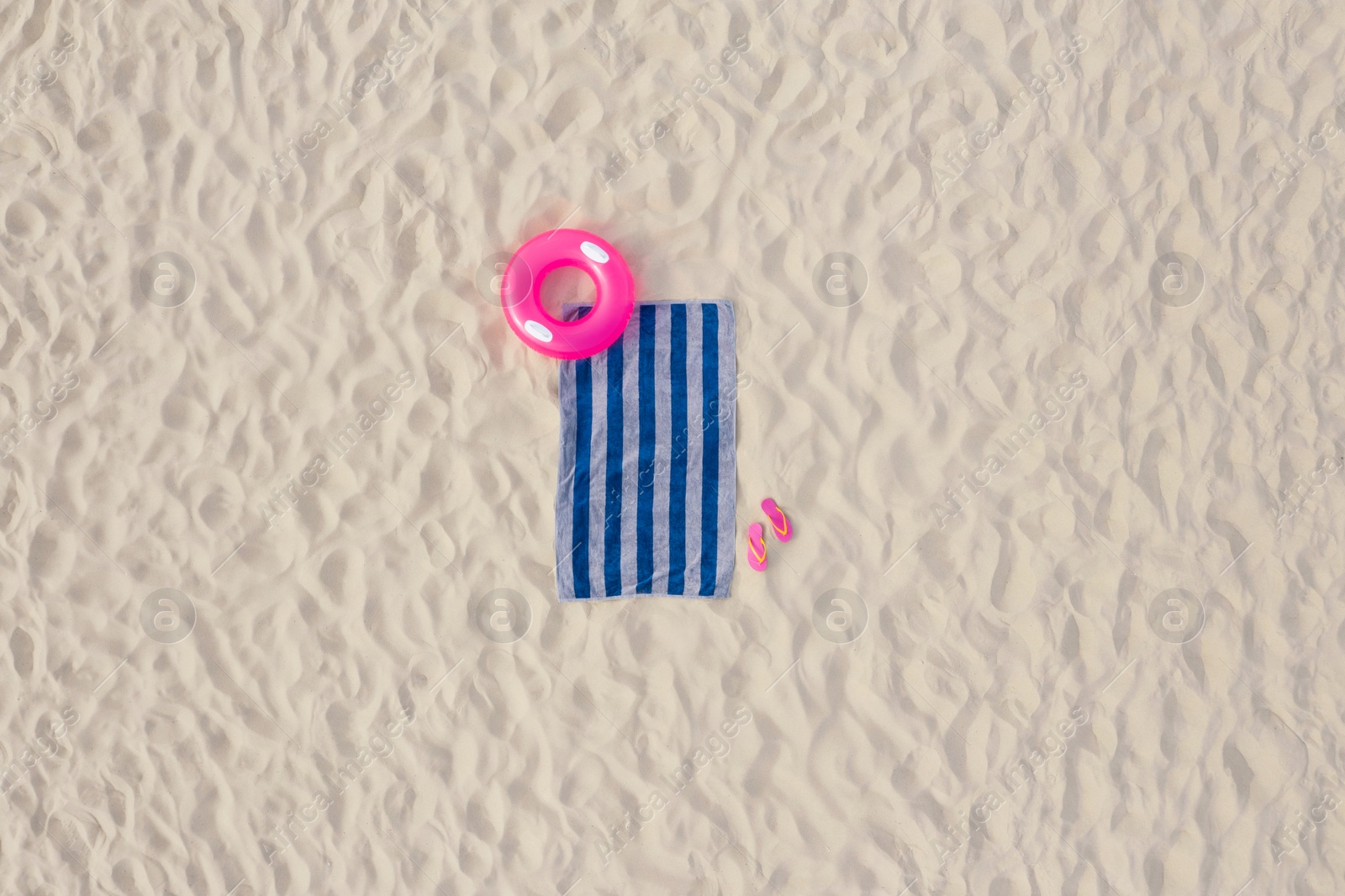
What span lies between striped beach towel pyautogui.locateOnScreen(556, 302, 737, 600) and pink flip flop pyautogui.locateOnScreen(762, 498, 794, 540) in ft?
0.40

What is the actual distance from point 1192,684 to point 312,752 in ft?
9.73

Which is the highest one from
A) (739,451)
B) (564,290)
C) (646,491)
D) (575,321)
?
(564,290)

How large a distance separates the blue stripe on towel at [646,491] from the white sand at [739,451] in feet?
0.44

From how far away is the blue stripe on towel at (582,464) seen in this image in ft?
10.0

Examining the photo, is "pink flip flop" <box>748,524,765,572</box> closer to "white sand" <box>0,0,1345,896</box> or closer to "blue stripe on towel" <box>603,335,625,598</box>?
"white sand" <box>0,0,1345,896</box>

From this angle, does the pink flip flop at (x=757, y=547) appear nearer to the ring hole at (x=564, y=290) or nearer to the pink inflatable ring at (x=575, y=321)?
the pink inflatable ring at (x=575, y=321)

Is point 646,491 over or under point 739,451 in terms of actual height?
under

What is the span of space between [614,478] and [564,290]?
68 centimetres

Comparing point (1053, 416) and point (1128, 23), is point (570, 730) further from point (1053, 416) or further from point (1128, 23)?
point (1128, 23)

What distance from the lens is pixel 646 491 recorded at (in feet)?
10.0

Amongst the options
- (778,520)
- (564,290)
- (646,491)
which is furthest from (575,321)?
(778,520)

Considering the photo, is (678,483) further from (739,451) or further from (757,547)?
(757,547)

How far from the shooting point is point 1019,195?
10.4ft

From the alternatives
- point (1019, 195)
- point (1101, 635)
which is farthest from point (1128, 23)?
point (1101, 635)
